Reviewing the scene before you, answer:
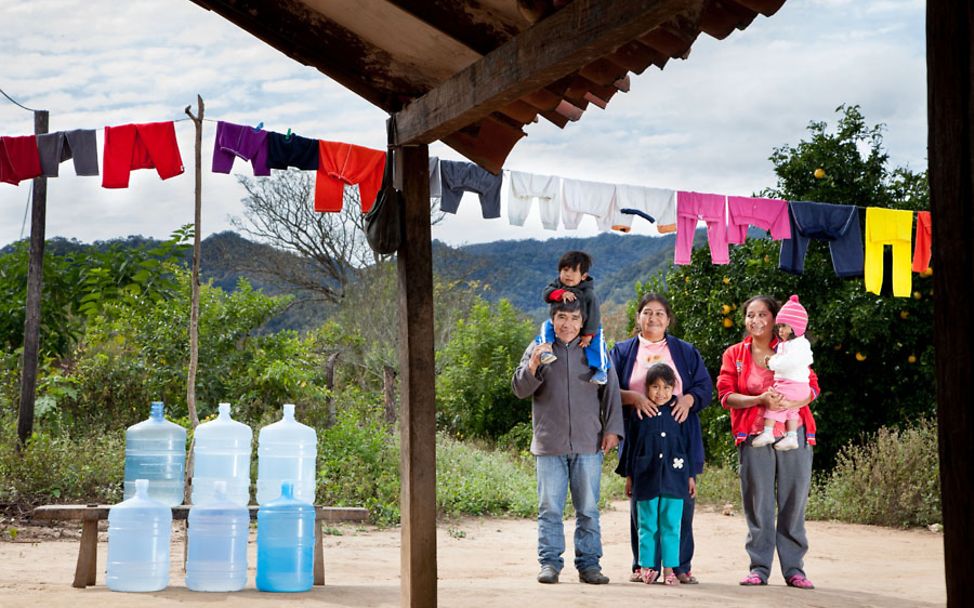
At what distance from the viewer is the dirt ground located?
518cm

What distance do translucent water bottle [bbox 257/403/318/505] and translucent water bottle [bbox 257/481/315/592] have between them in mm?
541

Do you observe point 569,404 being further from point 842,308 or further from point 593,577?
point 842,308

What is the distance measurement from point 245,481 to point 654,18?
4.18 metres

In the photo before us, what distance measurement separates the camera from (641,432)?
5.96 m

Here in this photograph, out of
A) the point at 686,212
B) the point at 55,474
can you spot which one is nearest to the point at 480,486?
the point at 686,212

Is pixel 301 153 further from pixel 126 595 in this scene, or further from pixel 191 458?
pixel 126 595

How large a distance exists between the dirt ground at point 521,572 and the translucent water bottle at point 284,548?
124 mm

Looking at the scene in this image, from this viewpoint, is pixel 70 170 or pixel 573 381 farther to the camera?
pixel 70 170

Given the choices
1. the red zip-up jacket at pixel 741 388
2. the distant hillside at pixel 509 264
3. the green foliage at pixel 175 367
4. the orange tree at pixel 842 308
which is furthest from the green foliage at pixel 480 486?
the distant hillside at pixel 509 264

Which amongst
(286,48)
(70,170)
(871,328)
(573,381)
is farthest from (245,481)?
(871,328)

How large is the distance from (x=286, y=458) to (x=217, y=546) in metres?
1.00

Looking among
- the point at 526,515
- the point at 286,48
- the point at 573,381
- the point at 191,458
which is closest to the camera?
the point at 286,48

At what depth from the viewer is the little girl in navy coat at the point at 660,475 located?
5797 millimetres

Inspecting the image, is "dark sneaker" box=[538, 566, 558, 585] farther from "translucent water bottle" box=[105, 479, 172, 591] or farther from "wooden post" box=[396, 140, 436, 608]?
"translucent water bottle" box=[105, 479, 172, 591]
